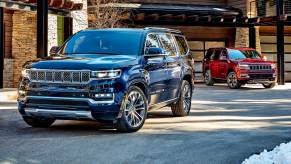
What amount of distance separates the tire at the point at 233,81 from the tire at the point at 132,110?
1351 centimetres

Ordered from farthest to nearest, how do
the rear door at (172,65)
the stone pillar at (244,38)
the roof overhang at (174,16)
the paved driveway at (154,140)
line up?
1. the stone pillar at (244,38)
2. the roof overhang at (174,16)
3. the rear door at (172,65)
4. the paved driveway at (154,140)

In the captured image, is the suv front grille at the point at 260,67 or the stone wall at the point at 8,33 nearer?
the stone wall at the point at 8,33

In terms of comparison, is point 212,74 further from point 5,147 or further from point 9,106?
point 5,147

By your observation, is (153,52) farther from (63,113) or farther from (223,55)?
(223,55)

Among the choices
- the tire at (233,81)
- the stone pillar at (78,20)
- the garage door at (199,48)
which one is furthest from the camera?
the garage door at (199,48)

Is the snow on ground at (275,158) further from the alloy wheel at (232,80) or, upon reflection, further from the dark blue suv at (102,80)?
the alloy wheel at (232,80)

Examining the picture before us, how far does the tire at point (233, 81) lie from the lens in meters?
21.9

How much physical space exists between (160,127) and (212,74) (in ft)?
51.2

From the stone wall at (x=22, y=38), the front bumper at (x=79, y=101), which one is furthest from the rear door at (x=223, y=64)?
the front bumper at (x=79, y=101)

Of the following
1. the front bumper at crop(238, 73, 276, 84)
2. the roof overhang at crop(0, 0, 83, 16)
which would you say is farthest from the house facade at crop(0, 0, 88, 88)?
the front bumper at crop(238, 73, 276, 84)

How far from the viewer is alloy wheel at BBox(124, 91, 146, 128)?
8.45m

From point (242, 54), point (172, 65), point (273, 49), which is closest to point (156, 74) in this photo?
point (172, 65)

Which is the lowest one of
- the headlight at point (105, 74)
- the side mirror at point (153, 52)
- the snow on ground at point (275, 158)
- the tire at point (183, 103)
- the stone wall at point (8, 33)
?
the snow on ground at point (275, 158)

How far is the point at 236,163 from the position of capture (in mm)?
6172
